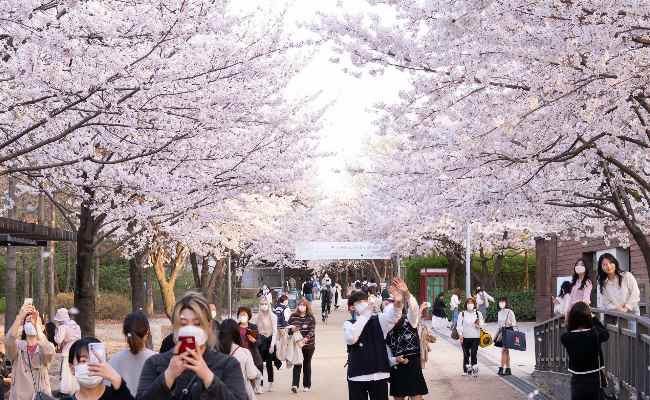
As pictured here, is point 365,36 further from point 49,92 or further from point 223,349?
point 223,349

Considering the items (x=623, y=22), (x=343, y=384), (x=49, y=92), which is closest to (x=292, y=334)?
(x=343, y=384)

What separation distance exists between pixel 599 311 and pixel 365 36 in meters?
4.00

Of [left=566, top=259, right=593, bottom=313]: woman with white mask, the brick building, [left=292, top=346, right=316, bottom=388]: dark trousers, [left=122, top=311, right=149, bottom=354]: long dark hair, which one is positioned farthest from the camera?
the brick building

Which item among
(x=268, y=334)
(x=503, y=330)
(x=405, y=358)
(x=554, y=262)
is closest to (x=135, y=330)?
(x=405, y=358)

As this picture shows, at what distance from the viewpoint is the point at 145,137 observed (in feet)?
51.3

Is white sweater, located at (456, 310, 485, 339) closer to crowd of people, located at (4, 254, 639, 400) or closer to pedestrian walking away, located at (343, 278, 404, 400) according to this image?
crowd of people, located at (4, 254, 639, 400)

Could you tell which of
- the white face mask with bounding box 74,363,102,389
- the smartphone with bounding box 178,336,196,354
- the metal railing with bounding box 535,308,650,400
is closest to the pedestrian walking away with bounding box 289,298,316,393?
the metal railing with bounding box 535,308,650,400

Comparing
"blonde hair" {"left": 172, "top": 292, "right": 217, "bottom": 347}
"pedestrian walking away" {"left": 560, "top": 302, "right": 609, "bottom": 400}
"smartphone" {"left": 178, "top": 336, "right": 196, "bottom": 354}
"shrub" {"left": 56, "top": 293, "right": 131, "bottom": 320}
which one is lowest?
"shrub" {"left": 56, "top": 293, "right": 131, "bottom": 320}

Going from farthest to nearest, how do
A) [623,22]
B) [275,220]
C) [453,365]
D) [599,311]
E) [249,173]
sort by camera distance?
[275,220] < [453,365] < [249,173] < [599,311] < [623,22]

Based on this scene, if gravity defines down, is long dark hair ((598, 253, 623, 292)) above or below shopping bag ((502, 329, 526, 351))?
above

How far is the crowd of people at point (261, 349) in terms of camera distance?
4695mm

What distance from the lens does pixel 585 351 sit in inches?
373

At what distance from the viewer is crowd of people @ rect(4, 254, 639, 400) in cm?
470

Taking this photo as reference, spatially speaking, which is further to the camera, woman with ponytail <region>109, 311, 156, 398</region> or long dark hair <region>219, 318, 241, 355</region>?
long dark hair <region>219, 318, 241, 355</region>
